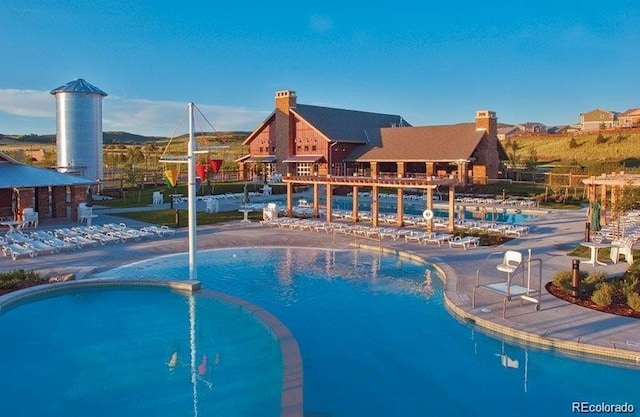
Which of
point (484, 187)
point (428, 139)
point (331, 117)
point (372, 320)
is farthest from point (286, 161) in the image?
point (372, 320)

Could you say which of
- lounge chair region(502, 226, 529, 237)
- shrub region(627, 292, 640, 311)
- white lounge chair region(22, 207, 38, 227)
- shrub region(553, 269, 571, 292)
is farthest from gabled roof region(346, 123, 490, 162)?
shrub region(627, 292, 640, 311)

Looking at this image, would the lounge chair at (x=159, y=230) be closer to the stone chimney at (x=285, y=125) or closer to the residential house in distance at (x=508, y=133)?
the stone chimney at (x=285, y=125)

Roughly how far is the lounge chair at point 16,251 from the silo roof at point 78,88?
21.0 m

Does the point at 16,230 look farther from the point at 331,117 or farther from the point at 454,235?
the point at 331,117

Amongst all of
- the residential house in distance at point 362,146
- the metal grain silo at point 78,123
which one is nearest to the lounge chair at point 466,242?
the residential house in distance at point 362,146

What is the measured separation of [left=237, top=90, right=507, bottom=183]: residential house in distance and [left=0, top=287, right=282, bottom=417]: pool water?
3161cm

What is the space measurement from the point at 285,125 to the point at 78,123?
767 inches

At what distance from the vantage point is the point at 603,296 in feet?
39.1

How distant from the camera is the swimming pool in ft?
27.3

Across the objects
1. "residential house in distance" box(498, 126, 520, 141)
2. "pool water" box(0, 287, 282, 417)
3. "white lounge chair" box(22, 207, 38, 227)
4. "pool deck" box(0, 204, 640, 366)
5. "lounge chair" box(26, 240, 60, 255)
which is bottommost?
"pool water" box(0, 287, 282, 417)

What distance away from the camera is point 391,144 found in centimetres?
4919

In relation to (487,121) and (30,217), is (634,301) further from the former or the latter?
(487,121)

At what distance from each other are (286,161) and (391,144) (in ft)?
31.6

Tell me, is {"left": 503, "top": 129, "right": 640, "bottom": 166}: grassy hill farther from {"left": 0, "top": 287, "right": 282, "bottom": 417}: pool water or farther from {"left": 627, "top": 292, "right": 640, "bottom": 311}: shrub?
{"left": 0, "top": 287, "right": 282, "bottom": 417}: pool water
